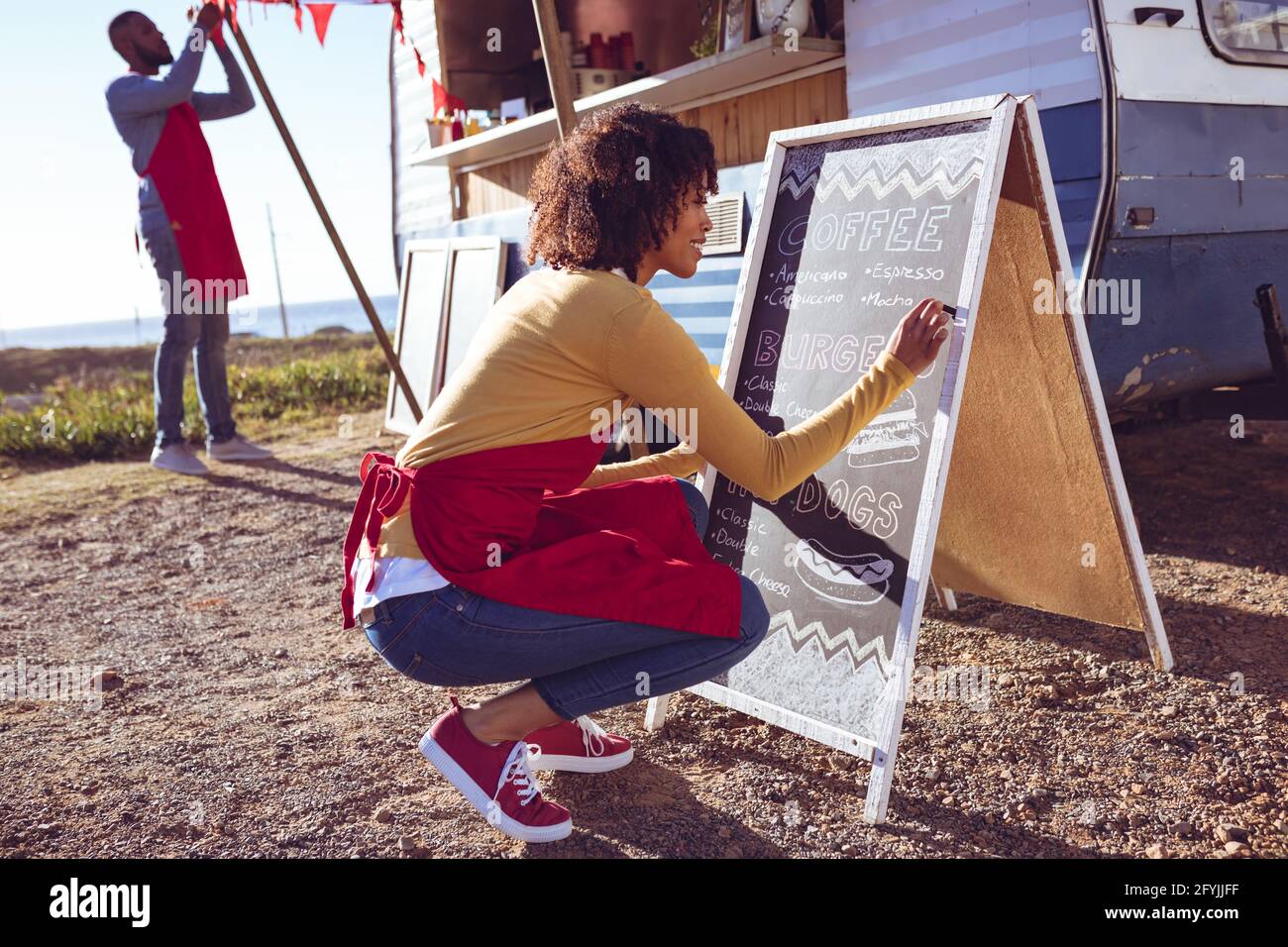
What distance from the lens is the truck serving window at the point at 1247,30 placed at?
377cm

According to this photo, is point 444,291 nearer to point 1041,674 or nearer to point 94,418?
point 94,418

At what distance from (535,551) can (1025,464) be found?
1615 millimetres

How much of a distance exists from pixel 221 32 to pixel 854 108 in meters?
3.67

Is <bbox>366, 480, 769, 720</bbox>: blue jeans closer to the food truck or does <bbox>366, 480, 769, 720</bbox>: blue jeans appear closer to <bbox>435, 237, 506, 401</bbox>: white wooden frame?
the food truck

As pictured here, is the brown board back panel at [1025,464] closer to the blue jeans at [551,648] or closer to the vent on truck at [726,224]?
the blue jeans at [551,648]

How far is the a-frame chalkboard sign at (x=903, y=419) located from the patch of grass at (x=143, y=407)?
6447 millimetres

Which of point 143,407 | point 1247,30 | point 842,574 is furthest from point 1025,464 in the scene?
point 143,407

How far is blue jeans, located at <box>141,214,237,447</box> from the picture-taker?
20.7ft

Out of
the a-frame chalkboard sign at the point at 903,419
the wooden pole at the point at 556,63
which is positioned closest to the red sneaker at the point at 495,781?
the a-frame chalkboard sign at the point at 903,419

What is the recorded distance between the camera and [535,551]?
7.75 feet

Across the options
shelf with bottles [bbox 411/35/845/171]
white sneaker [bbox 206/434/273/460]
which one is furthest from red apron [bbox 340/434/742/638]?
white sneaker [bbox 206/434/273/460]

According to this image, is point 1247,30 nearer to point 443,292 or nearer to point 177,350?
point 443,292

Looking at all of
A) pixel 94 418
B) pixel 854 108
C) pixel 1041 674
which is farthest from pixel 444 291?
pixel 1041 674
